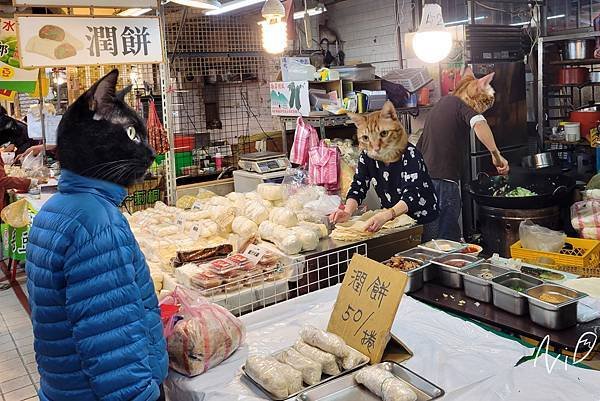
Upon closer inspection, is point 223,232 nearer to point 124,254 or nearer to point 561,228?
point 124,254

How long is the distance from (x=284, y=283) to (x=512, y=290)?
107 cm

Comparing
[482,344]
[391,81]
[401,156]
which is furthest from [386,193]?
[391,81]

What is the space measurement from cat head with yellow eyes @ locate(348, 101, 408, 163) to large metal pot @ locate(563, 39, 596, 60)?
402cm

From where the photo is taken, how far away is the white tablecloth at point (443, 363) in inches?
69.5

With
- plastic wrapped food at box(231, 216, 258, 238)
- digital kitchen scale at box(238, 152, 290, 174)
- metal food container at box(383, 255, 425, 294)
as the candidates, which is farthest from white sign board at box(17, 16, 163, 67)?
metal food container at box(383, 255, 425, 294)

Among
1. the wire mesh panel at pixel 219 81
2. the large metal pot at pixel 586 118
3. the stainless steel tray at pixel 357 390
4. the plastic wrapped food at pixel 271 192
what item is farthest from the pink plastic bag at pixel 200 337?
the wire mesh panel at pixel 219 81

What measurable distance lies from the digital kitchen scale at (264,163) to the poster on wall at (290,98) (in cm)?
49

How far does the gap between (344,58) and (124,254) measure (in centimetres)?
949

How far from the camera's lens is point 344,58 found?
35.1 feet

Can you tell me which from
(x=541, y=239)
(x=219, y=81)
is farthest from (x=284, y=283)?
(x=219, y=81)

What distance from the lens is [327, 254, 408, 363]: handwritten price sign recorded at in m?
1.98

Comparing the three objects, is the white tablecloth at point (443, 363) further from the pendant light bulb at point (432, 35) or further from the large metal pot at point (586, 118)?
the large metal pot at point (586, 118)

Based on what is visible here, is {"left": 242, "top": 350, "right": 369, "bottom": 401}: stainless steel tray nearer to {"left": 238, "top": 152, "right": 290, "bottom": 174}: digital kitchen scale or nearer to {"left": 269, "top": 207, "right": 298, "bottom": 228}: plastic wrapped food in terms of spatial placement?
{"left": 269, "top": 207, "right": 298, "bottom": 228}: plastic wrapped food

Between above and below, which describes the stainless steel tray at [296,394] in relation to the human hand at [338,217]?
below
